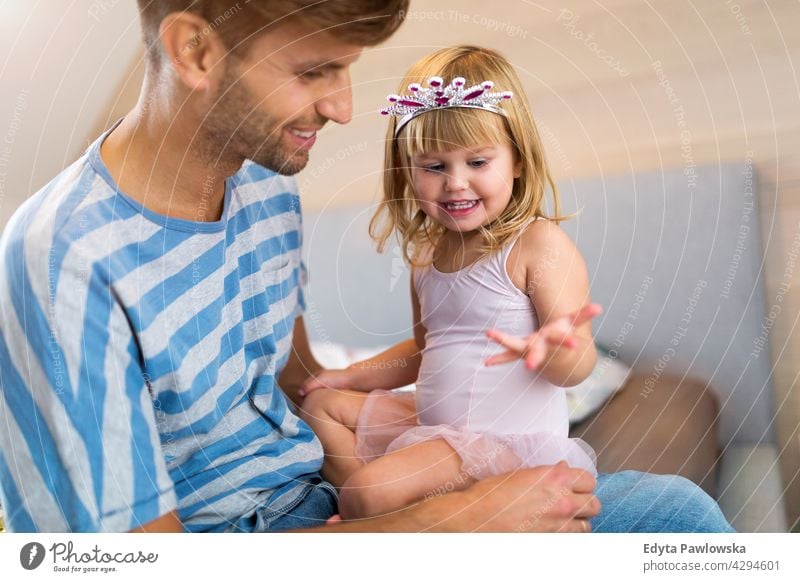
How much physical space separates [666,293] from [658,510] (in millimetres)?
227

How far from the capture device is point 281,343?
808 mm

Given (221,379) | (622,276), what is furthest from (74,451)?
(622,276)

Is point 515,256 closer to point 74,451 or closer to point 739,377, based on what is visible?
point 739,377

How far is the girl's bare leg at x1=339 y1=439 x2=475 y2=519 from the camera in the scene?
0.72 metres

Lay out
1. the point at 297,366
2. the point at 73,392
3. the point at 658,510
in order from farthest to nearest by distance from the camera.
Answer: the point at 297,366 < the point at 658,510 < the point at 73,392

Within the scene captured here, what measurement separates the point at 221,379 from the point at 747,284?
1.73 ft

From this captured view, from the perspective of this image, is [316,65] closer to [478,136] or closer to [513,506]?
[478,136]

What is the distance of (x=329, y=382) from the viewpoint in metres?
0.84

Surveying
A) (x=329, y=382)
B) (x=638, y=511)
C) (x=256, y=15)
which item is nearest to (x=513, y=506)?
(x=638, y=511)

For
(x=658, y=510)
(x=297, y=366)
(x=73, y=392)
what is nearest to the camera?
(x=73, y=392)

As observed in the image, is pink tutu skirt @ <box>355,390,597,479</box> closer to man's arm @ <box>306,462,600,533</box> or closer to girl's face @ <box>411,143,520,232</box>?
man's arm @ <box>306,462,600,533</box>

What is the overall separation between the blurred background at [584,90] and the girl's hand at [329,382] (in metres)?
0.17

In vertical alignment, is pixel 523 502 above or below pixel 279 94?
below

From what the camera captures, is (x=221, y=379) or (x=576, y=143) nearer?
(x=221, y=379)
